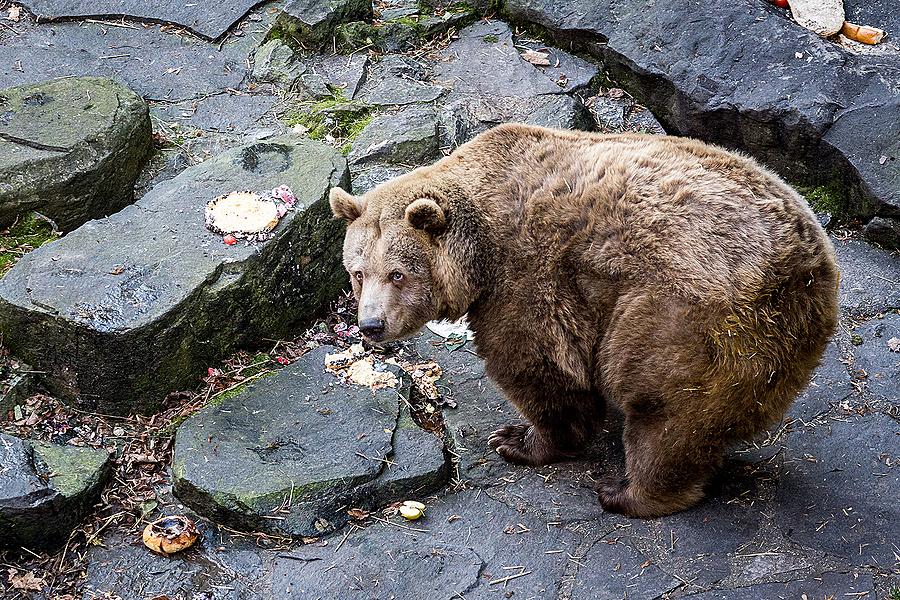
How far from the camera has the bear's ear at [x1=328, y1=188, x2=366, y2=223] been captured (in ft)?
17.8

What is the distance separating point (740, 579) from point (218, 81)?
6836 mm

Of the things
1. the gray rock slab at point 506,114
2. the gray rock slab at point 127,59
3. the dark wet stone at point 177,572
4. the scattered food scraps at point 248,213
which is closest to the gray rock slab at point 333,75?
the gray rock slab at point 127,59

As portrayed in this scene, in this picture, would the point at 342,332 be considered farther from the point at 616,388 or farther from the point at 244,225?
the point at 616,388

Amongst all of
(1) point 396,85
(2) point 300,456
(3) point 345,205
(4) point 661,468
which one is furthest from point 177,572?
(1) point 396,85

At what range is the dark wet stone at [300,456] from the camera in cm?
525

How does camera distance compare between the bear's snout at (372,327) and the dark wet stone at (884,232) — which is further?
the dark wet stone at (884,232)

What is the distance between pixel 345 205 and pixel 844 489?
10.9 feet

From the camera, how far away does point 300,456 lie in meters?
5.53

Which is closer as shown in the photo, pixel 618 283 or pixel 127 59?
pixel 618 283

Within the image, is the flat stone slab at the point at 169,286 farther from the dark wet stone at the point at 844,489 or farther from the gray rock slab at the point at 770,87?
the dark wet stone at the point at 844,489

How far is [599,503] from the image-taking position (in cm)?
536

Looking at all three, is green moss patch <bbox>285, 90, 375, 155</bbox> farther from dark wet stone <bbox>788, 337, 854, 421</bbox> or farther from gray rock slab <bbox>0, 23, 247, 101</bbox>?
dark wet stone <bbox>788, 337, 854, 421</bbox>

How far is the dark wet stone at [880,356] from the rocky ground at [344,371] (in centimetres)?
3

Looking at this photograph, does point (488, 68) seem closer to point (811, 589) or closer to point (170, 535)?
point (170, 535)
